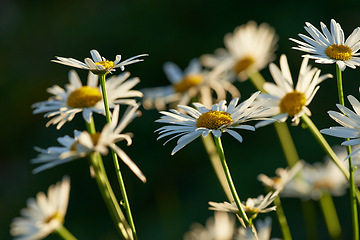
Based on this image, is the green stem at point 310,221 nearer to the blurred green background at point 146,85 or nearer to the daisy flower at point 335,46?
the blurred green background at point 146,85

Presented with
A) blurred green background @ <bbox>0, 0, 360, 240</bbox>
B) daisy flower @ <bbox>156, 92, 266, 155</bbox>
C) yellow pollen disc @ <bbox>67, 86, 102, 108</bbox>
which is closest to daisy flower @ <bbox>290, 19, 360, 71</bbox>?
daisy flower @ <bbox>156, 92, 266, 155</bbox>

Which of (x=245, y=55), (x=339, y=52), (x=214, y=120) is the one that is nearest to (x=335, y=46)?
(x=339, y=52)

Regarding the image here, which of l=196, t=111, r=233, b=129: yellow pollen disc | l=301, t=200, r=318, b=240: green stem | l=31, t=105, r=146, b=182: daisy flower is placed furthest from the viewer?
l=301, t=200, r=318, b=240: green stem

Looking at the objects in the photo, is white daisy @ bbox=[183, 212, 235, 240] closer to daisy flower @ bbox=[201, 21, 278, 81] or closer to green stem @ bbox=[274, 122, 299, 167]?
green stem @ bbox=[274, 122, 299, 167]

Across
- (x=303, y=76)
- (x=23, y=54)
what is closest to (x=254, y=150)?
(x=303, y=76)

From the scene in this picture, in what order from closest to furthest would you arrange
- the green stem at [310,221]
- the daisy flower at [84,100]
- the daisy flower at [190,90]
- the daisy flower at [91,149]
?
the daisy flower at [91,149] → the daisy flower at [84,100] → the green stem at [310,221] → the daisy flower at [190,90]

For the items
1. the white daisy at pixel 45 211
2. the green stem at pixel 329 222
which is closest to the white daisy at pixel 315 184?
the green stem at pixel 329 222

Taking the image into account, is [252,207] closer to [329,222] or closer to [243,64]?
[329,222]
